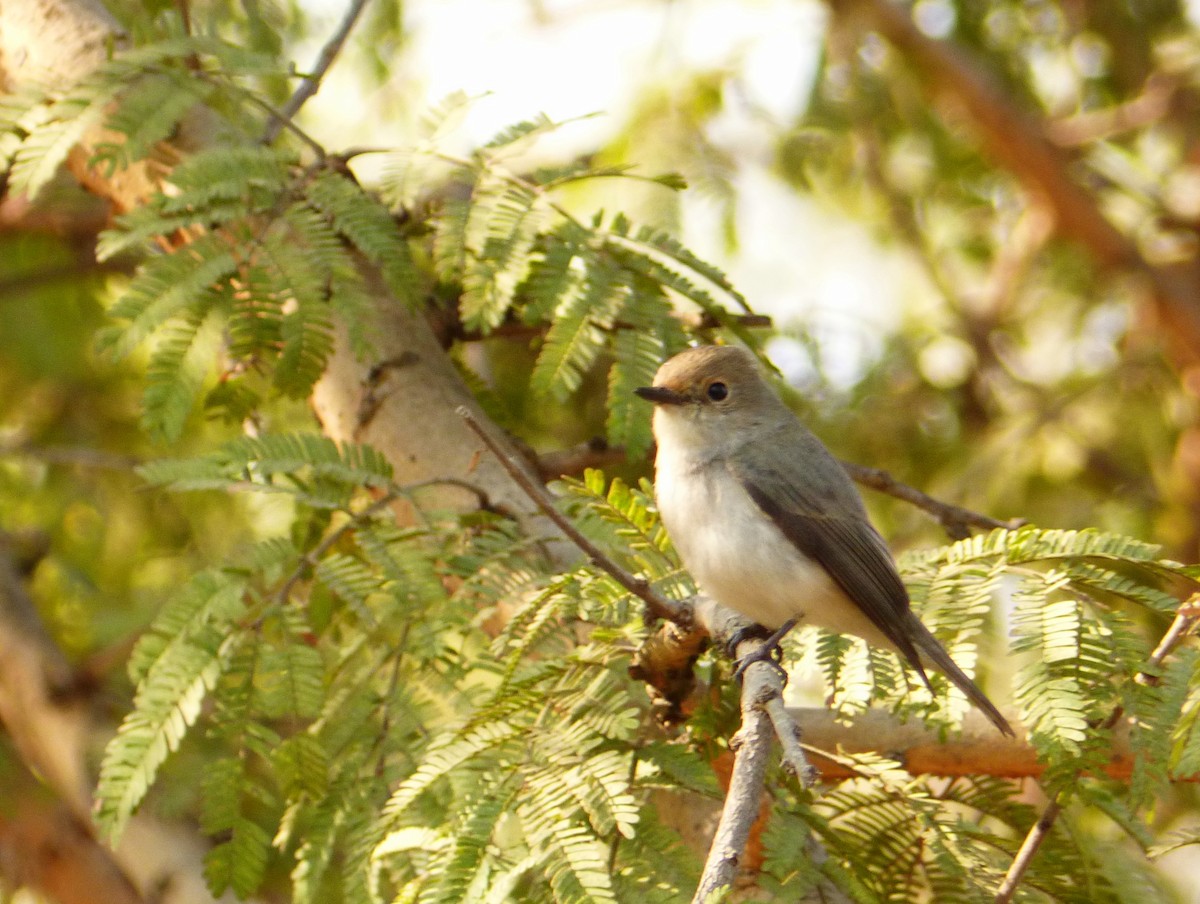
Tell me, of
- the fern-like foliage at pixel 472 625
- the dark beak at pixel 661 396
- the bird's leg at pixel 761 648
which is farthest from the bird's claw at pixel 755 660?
the dark beak at pixel 661 396

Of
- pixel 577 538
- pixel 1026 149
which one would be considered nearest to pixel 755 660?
pixel 577 538

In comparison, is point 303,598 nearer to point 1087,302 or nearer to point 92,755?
point 92,755

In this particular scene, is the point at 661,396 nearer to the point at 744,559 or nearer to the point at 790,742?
the point at 744,559

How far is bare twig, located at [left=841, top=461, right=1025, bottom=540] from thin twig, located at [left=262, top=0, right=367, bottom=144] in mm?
1911

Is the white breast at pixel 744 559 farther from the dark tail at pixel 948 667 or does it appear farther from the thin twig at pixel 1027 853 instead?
the thin twig at pixel 1027 853

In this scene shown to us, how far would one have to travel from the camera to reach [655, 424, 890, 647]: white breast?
10.1 feet

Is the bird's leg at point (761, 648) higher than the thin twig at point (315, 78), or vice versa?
the thin twig at point (315, 78)

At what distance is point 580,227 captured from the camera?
3506mm

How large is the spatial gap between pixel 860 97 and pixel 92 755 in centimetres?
448

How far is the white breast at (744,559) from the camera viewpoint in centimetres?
306

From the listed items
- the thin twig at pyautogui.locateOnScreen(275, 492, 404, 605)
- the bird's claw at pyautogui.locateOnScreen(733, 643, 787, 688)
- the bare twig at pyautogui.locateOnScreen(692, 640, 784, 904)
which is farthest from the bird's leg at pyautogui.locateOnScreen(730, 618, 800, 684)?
the thin twig at pyautogui.locateOnScreen(275, 492, 404, 605)

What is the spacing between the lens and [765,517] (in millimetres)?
3309

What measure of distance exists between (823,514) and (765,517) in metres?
0.17

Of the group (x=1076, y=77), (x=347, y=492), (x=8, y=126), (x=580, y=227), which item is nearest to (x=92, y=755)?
(x=347, y=492)
